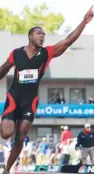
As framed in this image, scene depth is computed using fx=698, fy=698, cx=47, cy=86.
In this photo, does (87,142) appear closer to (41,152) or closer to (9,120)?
(41,152)

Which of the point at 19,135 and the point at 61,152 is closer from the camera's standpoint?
the point at 19,135

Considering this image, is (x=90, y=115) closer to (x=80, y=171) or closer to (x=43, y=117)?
(x=43, y=117)

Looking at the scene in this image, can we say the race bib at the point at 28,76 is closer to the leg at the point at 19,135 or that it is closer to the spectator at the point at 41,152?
the leg at the point at 19,135

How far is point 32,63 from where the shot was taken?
861 centimetres

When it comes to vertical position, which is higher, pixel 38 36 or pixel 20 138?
pixel 38 36

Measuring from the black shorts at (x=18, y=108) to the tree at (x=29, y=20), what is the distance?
217 ft

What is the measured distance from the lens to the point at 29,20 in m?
77.4

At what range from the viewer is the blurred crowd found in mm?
20594

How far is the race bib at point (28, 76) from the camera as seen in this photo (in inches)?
338

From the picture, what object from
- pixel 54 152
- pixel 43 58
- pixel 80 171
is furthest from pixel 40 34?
pixel 54 152

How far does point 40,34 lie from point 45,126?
120 feet

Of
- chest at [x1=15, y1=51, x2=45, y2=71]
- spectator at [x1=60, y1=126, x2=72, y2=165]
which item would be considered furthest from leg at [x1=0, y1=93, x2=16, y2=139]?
spectator at [x1=60, y1=126, x2=72, y2=165]

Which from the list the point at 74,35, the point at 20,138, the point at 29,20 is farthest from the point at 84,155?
the point at 29,20

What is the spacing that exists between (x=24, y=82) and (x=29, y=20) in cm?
6921
